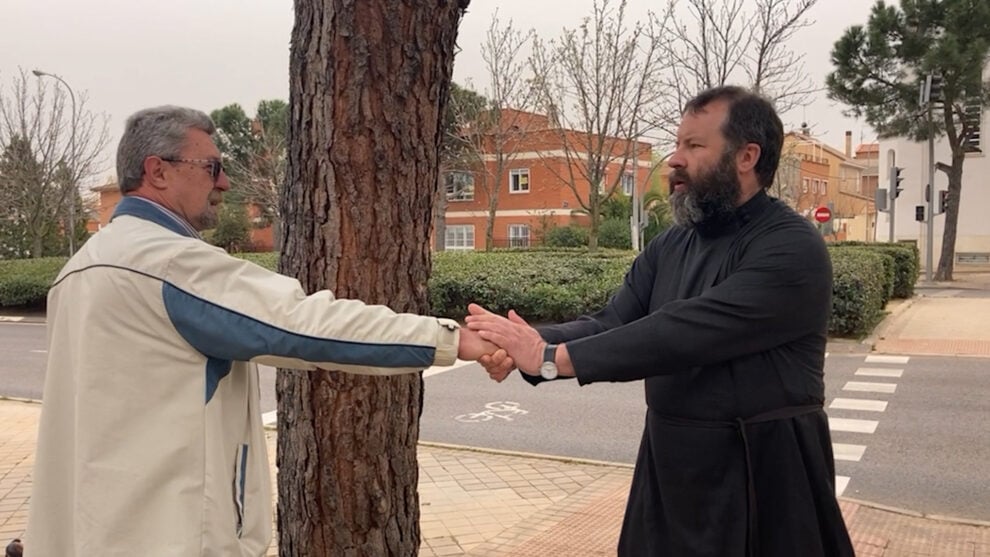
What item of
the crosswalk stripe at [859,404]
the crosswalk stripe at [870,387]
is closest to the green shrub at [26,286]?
the crosswalk stripe at [870,387]

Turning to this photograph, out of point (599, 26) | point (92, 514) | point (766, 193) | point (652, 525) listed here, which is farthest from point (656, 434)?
point (599, 26)

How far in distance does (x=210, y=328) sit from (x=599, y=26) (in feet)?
82.5

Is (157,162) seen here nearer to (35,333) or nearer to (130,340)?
(130,340)

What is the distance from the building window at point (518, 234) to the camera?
47469 mm

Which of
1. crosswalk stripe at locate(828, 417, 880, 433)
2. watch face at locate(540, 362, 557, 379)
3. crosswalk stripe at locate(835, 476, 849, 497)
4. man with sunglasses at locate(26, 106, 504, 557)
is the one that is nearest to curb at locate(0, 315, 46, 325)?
crosswalk stripe at locate(828, 417, 880, 433)

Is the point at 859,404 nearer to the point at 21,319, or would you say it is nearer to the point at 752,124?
the point at 752,124

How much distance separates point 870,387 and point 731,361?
913 centimetres

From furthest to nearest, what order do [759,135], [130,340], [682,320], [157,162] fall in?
1. [759,135]
2. [682,320]
3. [157,162]
4. [130,340]

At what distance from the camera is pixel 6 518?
568 cm

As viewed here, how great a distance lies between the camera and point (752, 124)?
8.36ft

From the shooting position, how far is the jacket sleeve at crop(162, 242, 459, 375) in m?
1.96

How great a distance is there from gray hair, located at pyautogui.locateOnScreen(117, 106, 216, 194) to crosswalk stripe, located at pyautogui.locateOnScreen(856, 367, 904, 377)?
36.0ft

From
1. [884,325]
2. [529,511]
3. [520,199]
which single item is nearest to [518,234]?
[520,199]

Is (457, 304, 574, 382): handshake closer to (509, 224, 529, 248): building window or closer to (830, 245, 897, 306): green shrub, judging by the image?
(830, 245, 897, 306): green shrub
